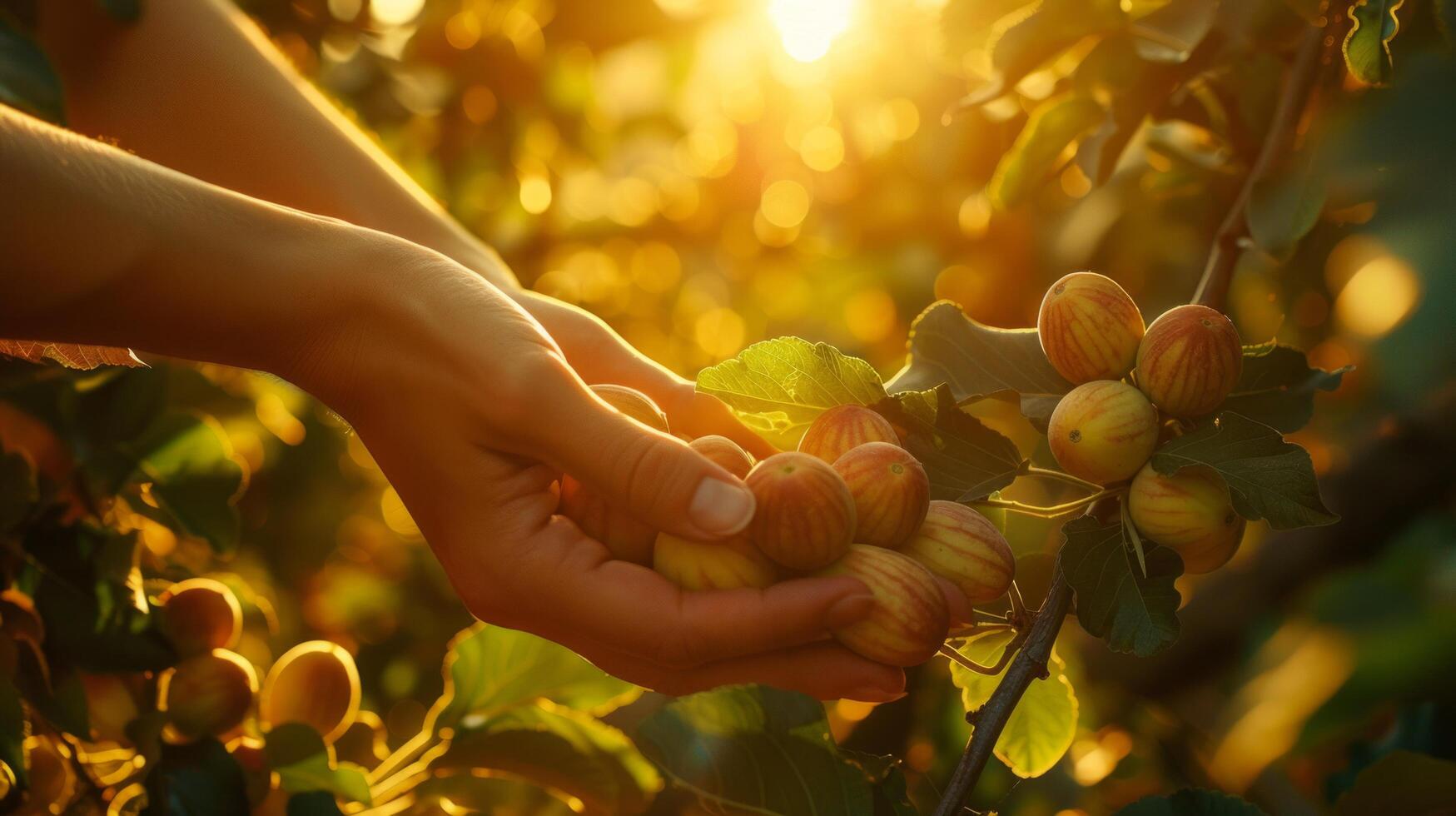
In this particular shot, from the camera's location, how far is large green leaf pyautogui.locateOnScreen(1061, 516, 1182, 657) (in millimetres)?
897

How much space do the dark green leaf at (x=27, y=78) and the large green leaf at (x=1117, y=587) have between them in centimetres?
117

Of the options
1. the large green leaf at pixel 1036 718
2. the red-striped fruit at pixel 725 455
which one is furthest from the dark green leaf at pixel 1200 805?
the red-striped fruit at pixel 725 455

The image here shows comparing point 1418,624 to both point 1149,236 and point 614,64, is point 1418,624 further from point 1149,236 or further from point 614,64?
point 614,64

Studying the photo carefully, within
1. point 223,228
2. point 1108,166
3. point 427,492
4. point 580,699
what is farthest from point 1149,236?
point 223,228

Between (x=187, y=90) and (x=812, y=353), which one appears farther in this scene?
(x=187, y=90)

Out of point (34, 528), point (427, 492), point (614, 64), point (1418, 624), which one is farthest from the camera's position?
point (614, 64)

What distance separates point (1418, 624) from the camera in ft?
6.95

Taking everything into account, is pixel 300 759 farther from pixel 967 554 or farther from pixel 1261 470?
pixel 1261 470

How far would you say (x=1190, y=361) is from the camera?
916 mm

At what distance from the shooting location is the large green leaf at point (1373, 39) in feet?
3.13

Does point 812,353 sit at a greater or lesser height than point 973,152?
lesser

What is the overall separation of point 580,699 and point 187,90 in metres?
1.07

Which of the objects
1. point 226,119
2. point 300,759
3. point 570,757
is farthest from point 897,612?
point 226,119

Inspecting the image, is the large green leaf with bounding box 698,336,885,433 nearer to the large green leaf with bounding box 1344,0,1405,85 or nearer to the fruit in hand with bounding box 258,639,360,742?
the large green leaf with bounding box 1344,0,1405,85
